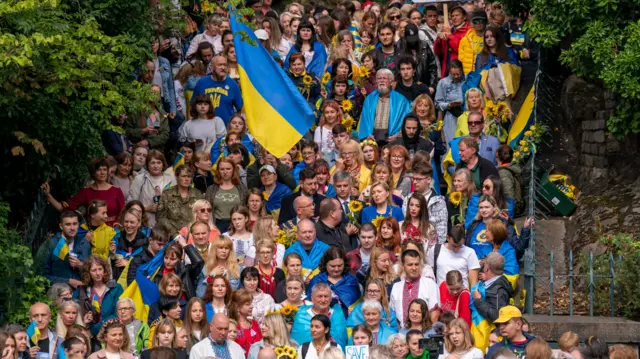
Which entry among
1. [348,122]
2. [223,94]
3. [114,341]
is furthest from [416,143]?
[114,341]

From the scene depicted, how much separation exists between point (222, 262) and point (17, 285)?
94.1 inches

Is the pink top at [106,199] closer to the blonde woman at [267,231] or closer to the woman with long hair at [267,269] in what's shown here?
the blonde woman at [267,231]

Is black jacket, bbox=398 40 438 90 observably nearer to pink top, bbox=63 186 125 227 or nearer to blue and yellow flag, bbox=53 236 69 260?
pink top, bbox=63 186 125 227

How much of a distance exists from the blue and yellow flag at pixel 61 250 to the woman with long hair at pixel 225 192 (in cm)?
201

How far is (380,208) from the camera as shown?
60.7 ft

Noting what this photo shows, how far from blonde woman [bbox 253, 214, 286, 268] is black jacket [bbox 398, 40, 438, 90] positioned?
544cm

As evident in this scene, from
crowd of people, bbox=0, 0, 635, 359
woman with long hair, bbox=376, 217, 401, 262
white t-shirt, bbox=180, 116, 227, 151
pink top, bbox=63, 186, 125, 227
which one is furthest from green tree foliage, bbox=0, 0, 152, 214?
woman with long hair, bbox=376, 217, 401, 262

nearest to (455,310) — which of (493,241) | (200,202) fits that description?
(493,241)

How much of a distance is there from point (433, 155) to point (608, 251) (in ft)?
10.6

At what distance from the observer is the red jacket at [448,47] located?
75.9 ft

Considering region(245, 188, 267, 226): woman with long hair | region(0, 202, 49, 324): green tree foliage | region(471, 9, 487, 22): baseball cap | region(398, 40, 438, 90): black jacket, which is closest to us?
region(0, 202, 49, 324): green tree foliage

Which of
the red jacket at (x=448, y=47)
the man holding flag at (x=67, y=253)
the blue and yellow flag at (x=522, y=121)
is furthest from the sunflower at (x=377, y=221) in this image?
the red jacket at (x=448, y=47)

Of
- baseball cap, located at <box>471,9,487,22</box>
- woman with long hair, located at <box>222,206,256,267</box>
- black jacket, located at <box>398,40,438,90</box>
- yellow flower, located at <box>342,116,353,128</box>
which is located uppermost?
baseball cap, located at <box>471,9,487,22</box>

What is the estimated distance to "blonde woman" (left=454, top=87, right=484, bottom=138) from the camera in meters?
20.5
